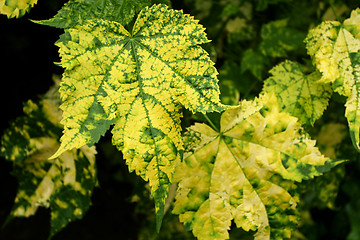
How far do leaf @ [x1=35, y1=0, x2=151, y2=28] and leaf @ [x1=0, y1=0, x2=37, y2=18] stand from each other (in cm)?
8

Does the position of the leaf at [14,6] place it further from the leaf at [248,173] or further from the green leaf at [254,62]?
the green leaf at [254,62]

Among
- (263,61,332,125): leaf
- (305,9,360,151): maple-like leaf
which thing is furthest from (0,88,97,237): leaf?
(305,9,360,151): maple-like leaf

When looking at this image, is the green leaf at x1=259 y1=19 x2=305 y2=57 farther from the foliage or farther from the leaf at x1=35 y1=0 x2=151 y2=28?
the leaf at x1=35 y1=0 x2=151 y2=28

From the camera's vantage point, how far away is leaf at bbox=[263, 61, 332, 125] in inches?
39.6

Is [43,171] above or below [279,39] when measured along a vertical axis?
below

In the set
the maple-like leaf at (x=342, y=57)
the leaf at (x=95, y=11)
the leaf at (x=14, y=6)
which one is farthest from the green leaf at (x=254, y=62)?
the leaf at (x=14, y=6)

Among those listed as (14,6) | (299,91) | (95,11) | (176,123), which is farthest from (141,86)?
(299,91)

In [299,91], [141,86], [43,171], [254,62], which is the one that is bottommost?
[43,171]

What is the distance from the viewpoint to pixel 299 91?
3.41 feet

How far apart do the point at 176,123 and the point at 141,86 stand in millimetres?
122

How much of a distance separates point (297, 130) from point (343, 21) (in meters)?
0.44

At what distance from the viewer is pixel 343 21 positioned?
3.48ft

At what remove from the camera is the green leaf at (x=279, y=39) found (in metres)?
1.37

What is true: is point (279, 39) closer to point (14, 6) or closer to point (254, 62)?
point (254, 62)
